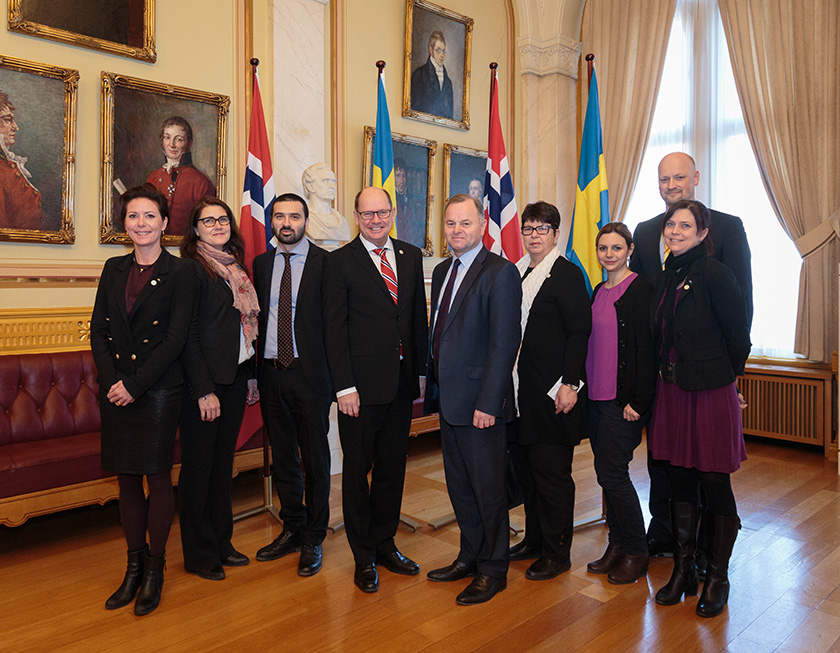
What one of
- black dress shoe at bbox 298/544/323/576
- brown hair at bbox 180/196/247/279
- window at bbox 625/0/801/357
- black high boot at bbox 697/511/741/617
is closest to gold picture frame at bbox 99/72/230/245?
brown hair at bbox 180/196/247/279

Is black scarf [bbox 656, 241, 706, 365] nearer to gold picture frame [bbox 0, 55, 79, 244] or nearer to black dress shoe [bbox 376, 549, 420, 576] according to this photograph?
black dress shoe [bbox 376, 549, 420, 576]

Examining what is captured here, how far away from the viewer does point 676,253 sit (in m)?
2.77

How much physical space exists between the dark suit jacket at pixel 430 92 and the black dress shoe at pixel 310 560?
413 centimetres

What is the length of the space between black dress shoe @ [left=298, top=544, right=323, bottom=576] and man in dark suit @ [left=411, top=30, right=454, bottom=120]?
13.6ft

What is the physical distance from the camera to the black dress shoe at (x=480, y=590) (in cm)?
277

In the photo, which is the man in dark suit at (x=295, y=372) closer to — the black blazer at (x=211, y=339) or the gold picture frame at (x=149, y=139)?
the black blazer at (x=211, y=339)

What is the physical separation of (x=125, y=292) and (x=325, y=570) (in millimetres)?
1572

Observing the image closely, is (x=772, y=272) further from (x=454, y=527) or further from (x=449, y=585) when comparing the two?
(x=449, y=585)

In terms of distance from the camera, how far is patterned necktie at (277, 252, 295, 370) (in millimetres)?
3156

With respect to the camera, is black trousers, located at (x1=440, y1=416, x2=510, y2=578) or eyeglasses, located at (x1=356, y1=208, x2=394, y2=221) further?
eyeglasses, located at (x1=356, y1=208, x2=394, y2=221)

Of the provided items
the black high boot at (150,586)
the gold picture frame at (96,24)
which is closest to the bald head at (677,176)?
the black high boot at (150,586)

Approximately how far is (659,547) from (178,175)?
376cm

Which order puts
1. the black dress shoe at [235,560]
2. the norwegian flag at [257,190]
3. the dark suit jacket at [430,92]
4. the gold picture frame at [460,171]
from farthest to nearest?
the gold picture frame at [460,171] → the dark suit jacket at [430,92] → the norwegian flag at [257,190] → the black dress shoe at [235,560]

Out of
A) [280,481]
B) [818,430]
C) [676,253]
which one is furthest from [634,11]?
[280,481]
